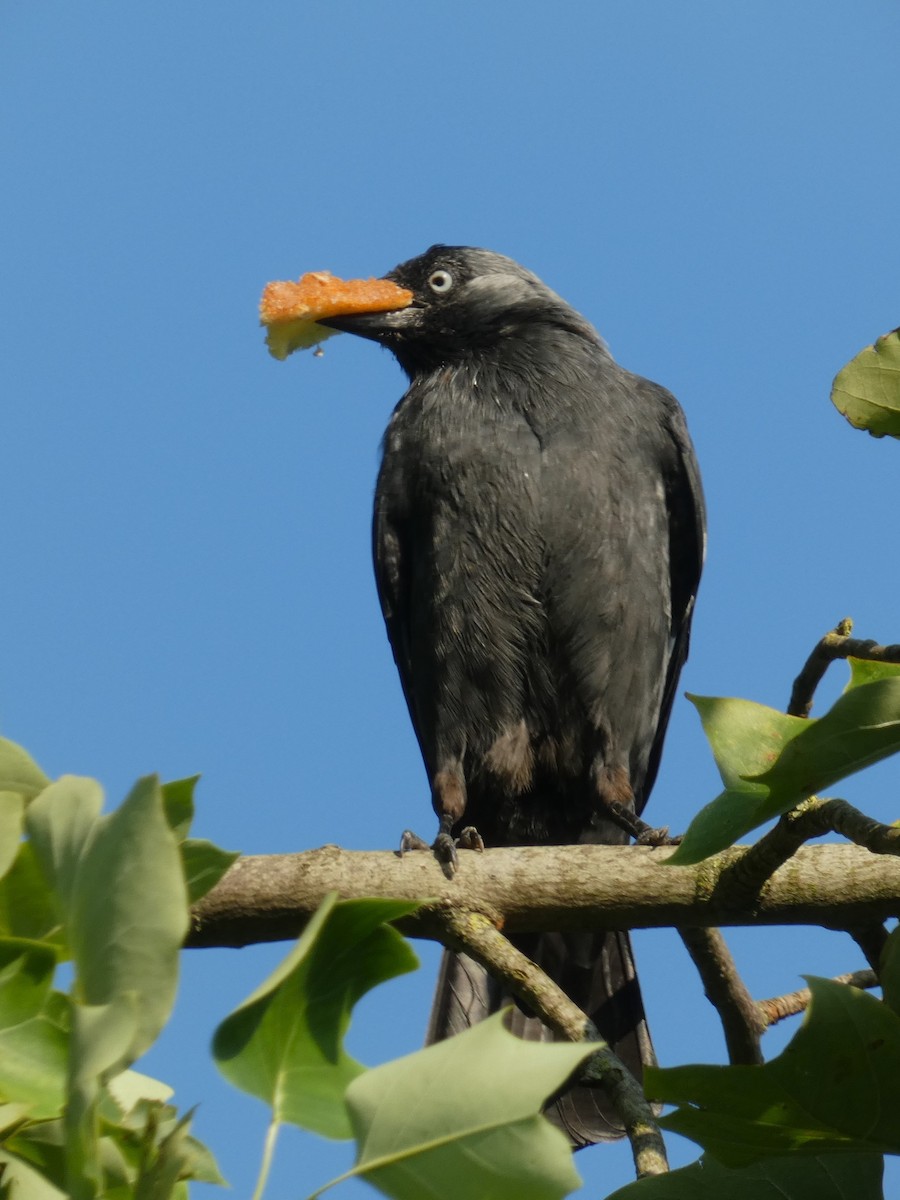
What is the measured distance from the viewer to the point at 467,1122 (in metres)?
1.40

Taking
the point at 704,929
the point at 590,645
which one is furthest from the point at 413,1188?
the point at 590,645

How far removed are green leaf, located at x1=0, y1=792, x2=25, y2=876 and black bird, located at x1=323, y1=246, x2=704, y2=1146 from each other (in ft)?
12.0

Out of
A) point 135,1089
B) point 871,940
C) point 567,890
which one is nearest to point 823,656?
point 871,940

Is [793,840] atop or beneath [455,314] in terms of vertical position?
beneath

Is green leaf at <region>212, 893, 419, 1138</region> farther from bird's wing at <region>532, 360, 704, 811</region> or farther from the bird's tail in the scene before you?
bird's wing at <region>532, 360, 704, 811</region>

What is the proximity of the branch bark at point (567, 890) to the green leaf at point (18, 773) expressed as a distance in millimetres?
1370

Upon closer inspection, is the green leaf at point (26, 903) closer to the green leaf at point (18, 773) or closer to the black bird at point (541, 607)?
the green leaf at point (18, 773)

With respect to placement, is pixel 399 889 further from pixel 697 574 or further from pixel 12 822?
pixel 697 574

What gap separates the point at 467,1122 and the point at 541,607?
419 centimetres

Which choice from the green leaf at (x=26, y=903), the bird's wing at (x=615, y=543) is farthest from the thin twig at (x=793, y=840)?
the bird's wing at (x=615, y=543)

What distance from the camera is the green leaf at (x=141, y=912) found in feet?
4.33

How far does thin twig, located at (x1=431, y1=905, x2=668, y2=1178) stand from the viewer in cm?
259

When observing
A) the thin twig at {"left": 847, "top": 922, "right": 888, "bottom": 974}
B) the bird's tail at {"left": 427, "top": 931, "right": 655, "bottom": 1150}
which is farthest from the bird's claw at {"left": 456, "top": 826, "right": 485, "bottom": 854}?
the thin twig at {"left": 847, "top": 922, "right": 888, "bottom": 974}

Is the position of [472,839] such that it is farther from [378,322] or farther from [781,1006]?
[378,322]
